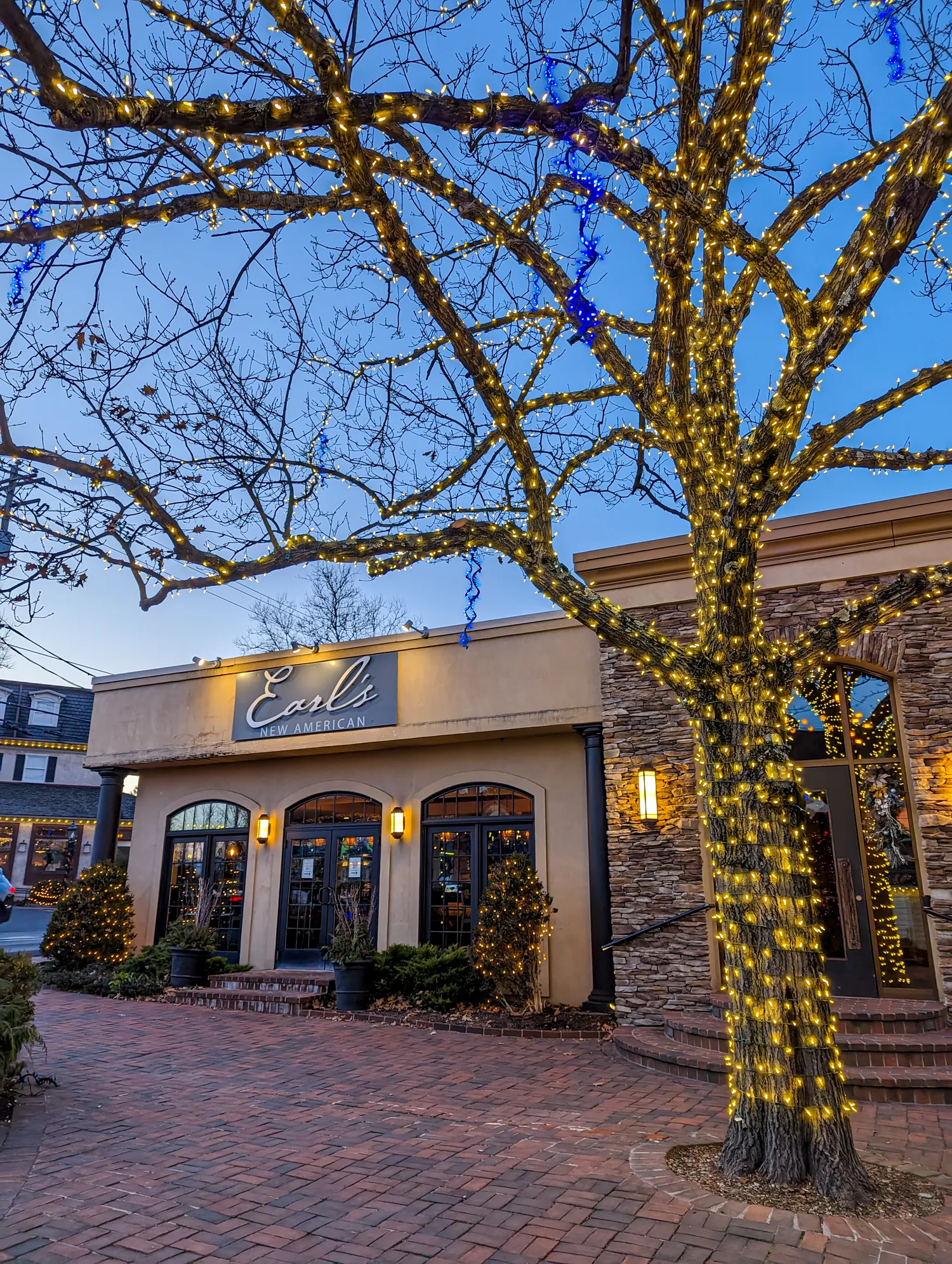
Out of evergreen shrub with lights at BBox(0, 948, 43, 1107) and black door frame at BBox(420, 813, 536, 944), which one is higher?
black door frame at BBox(420, 813, 536, 944)

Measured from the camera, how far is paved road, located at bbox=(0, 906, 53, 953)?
1584cm

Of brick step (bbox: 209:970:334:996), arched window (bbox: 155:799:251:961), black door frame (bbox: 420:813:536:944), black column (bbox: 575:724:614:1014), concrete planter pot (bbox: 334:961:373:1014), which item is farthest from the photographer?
arched window (bbox: 155:799:251:961)

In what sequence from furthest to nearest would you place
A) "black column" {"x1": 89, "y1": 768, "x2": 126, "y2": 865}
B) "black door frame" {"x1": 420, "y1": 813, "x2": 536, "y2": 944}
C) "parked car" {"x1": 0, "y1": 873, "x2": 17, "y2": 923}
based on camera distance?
"parked car" {"x1": 0, "y1": 873, "x2": 17, "y2": 923}
"black column" {"x1": 89, "y1": 768, "x2": 126, "y2": 865}
"black door frame" {"x1": 420, "y1": 813, "x2": 536, "y2": 944}

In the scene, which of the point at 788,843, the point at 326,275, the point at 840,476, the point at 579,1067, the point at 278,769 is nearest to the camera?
the point at 788,843

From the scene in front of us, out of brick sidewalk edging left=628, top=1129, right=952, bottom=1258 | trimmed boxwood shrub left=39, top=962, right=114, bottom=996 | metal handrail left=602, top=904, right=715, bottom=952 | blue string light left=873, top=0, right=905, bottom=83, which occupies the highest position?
blue string light left=873, top=0, right=905, bottom=83

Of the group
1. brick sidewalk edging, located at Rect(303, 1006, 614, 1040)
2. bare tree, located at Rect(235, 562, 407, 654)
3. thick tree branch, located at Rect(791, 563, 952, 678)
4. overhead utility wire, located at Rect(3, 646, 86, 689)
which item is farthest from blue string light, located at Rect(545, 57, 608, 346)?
bare tree, located at Rect(235, 562, 407, 654)

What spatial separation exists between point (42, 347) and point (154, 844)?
10.3 meters

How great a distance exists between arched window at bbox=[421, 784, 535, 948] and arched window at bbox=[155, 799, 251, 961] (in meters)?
3.21

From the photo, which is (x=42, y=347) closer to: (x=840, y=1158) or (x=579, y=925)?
(x=840, y=1158)

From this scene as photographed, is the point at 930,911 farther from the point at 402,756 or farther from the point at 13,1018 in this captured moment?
the point at 13,1018

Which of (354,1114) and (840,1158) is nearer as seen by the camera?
(840,1158)

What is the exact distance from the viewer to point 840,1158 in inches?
156

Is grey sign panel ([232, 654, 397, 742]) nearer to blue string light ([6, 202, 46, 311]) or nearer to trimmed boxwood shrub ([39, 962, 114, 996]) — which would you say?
trimmed boxwood shrub ([39, 962, 114, 996])

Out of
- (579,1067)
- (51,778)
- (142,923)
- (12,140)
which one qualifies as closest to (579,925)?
(579,1067)
